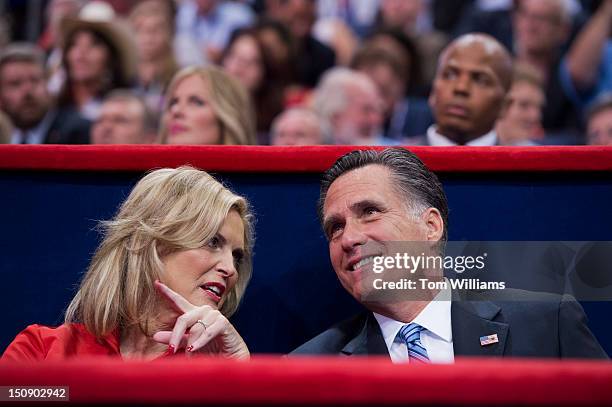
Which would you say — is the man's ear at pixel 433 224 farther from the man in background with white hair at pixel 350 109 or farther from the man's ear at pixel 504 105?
the man in background with white hair at pixel 350 109

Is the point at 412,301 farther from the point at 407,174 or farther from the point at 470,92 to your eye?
the point at 470,92

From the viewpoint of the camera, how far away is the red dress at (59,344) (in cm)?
208

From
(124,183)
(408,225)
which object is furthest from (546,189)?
(124,183)

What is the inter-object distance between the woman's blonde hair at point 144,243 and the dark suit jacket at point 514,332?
368mm

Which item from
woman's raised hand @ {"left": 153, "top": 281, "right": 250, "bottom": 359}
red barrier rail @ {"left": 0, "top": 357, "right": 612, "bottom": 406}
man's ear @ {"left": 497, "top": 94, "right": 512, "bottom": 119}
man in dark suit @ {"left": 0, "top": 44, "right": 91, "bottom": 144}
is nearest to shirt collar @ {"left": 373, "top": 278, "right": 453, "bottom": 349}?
woman's raised hand @ {"left": 153, "top": 281, "right": 250, "bottom": 359}

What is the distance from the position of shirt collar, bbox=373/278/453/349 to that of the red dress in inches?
24.3

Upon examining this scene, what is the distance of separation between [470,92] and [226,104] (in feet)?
2.95

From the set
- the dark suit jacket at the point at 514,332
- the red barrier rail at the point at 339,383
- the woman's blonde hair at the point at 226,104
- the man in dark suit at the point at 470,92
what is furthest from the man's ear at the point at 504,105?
the red barrier rail at the point at 339,383

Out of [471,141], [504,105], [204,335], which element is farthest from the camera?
[504,105]

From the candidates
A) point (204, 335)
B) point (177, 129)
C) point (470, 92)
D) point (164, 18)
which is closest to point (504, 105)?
point (470, 92)

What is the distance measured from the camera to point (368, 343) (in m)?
2.10

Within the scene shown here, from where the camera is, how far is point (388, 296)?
2078 millimetres

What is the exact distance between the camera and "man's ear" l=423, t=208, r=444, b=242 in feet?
7.04

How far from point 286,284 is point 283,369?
125cm
